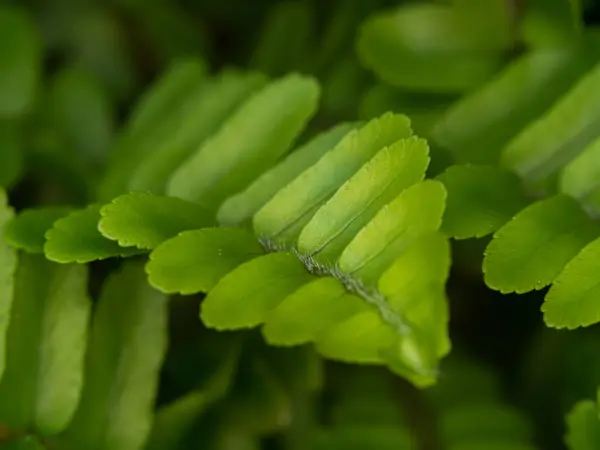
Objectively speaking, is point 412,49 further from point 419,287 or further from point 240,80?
point 419,287

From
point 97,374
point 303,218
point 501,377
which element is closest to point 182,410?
point 97,374

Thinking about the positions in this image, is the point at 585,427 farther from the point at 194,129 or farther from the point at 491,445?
the point at 194,129

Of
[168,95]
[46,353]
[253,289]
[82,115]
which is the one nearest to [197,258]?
[253,289]

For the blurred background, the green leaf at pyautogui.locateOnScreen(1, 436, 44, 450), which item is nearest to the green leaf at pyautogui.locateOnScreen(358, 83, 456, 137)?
the blurred background

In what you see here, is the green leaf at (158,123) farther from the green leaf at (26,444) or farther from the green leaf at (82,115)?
the green leaf at (26,444)

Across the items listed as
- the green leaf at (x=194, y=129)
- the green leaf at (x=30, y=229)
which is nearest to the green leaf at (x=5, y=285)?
the green leaf at (x=30, y=229)

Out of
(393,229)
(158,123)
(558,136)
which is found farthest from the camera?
(158,123)
